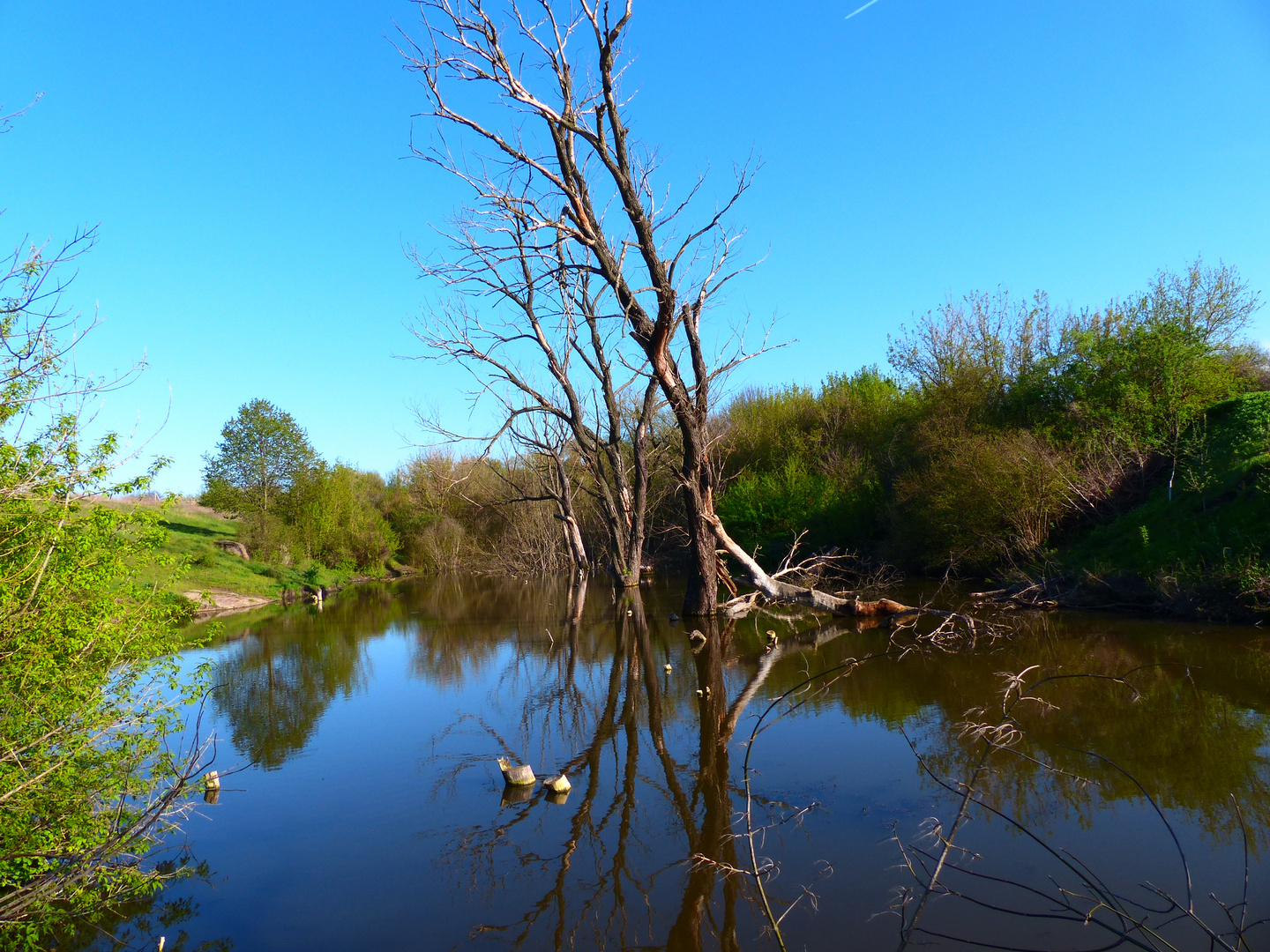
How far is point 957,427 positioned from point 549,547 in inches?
709

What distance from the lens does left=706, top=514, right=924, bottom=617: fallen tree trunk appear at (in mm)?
14070

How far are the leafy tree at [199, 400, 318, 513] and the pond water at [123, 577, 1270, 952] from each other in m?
26.9

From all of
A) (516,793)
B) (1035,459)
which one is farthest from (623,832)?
(1035,459)

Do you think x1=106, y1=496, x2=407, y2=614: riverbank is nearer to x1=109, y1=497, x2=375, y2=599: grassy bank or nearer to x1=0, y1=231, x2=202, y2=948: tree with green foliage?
x1=109, y1=497, x2=375, y2=599: grassy bank

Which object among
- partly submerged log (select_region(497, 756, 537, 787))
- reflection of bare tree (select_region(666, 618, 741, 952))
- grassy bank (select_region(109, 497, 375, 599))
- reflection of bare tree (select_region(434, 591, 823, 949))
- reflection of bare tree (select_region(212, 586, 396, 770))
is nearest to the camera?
reflection of bare tree (select_region(666, 618, 741, 952))

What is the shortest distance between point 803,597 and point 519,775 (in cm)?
928

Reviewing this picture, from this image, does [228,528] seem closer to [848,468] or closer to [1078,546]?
[848,468]

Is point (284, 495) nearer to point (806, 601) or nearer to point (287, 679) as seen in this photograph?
point (287, 679)

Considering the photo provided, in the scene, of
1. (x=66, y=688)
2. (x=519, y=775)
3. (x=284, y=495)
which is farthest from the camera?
(x=284, y=495)

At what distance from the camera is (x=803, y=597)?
14.8 metres

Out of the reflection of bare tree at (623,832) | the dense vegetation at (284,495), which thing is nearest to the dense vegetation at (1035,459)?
the reflection of bare tree at (623,832)

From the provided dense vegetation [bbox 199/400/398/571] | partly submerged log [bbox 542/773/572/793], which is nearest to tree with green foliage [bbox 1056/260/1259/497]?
partly submerged log [bbox 542/773/572/793]

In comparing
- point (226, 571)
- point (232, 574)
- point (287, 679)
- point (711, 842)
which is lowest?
point (711, 842)

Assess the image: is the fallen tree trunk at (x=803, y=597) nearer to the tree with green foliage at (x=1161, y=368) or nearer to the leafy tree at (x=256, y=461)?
the tree with green foliage at (x=1161, y=368)
